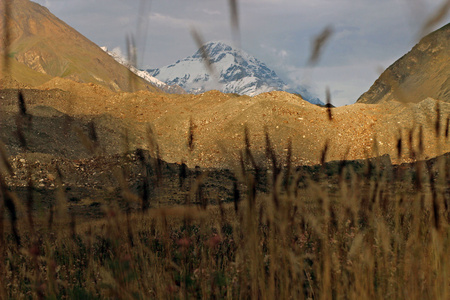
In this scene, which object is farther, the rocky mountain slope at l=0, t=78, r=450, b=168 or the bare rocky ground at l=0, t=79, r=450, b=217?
the rocky mountain slope at l=0, t=78, r=450, b=168

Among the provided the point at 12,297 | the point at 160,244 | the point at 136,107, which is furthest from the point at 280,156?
the point at 12,297

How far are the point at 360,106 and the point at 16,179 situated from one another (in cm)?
2137

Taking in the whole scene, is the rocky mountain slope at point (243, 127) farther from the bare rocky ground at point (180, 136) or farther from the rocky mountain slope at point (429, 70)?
the rocky mountain slope at point (429, 70)

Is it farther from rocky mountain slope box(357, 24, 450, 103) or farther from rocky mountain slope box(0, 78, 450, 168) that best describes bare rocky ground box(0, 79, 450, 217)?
rocky mountain slope box(357, 24, 450, 103)

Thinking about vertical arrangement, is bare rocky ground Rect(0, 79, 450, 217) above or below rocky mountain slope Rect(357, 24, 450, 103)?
below

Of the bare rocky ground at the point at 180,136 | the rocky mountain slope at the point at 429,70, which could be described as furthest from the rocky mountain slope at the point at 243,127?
the rocky mountain slope at the point at 429,70

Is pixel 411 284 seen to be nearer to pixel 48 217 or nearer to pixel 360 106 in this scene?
pixel 48 217

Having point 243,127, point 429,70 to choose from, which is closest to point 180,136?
point 243,127

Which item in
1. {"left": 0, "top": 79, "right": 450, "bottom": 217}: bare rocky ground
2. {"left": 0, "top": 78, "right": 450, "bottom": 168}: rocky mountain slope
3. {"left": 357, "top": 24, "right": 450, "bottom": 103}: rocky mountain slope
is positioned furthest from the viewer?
{"left": 357, "top": 24, "right": 450, "bottom": 103}: rocky mountain slope

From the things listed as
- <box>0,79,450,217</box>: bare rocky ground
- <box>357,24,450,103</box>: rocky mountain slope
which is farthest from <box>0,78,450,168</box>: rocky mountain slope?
<box>357,24,450,103</box>: rocky mountain slope

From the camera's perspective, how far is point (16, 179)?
1485cm

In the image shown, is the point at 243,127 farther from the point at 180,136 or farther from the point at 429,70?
the point at 429,70

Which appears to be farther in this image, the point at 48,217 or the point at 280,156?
the point at 280,156

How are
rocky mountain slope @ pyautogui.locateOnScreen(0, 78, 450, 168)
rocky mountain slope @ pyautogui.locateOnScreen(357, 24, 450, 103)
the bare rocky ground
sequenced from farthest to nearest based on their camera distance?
1. rocky mountain slope @ pyautogui.locateOnScreen(357, 24, 450, 103)
2. rocky mountain slope @ pyautogui.locateOnScreen(0, 78, 450, 168)
3. the bare rocky ground
